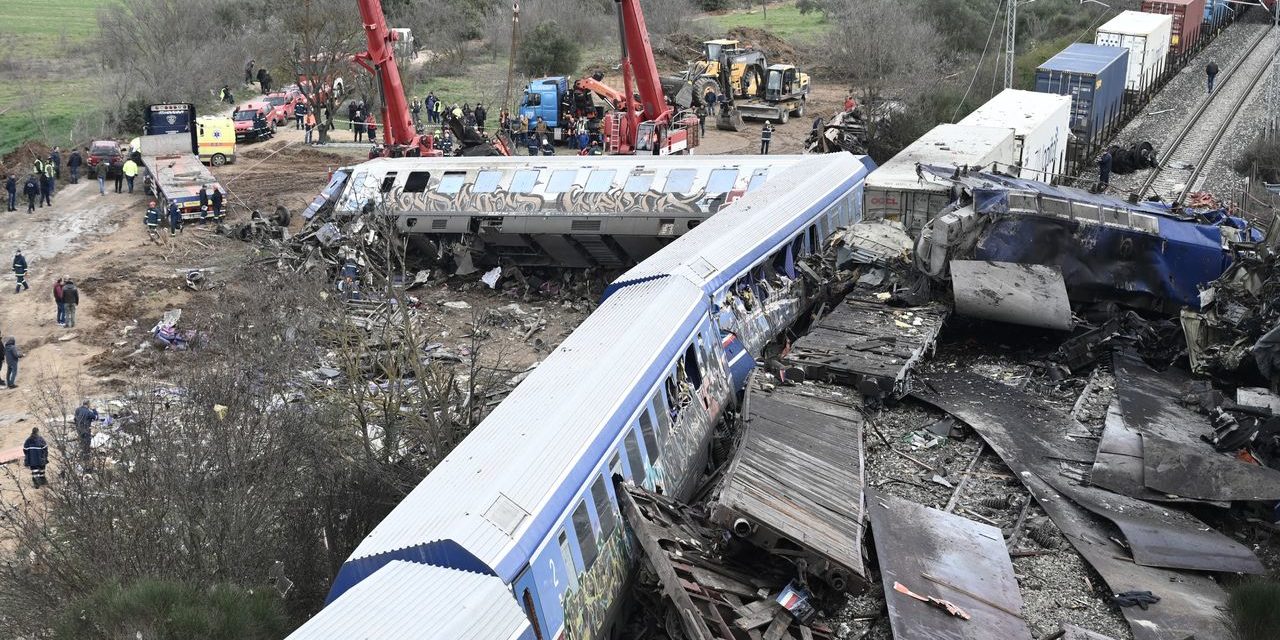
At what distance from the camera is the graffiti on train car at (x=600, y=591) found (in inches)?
420

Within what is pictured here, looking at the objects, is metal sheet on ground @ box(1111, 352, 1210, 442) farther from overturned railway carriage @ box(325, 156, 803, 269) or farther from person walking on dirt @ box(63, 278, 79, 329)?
person walking on dirt @ box(63, 278, 79, 329)

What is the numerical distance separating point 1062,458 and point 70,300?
19.6 meters

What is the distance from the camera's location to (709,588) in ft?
35.8

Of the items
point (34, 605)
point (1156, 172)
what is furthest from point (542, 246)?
point (1156, 172)

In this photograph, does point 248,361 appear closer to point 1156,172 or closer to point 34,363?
point 34,363

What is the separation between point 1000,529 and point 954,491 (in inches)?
45.9

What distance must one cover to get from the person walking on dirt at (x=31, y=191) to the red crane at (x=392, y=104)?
1116 cm

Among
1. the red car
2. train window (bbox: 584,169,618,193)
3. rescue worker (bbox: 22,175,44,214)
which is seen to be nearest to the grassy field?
the red car

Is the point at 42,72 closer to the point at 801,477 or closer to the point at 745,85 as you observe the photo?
the point at 745,85

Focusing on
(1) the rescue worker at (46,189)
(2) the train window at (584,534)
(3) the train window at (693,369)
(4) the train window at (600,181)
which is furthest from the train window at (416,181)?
(2) the train window at (584,534)

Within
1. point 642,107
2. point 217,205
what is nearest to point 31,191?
point 217,205

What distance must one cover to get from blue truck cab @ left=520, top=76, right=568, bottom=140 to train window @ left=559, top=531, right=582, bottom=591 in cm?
3233

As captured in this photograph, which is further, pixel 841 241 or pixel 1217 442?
pixel 841 241

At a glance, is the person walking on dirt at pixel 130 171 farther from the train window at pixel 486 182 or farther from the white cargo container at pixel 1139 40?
the white cargo container at pixel 1139 40
